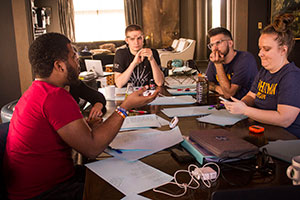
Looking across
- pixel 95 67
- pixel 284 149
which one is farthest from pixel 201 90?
pixel 95 67

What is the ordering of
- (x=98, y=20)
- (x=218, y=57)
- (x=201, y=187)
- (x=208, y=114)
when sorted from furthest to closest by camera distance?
(x=98, y=20) < (x=218, y=57) < (x=208, y=114) < (x=201, y=187)

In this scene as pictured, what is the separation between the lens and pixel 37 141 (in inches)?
51.3

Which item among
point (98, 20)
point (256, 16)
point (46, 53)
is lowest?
point (46, 53)

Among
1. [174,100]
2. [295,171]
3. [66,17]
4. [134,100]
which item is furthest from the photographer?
[66,17]

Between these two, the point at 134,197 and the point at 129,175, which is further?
the point at 129,175

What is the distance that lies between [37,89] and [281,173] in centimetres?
105

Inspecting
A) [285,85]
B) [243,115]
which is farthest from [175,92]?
[285,85]

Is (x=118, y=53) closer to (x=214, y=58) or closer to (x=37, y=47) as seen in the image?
(x=214, y=58)

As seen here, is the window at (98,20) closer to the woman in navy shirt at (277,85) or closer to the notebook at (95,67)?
the notebook at (95,67)

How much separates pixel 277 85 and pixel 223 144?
2.91 ft

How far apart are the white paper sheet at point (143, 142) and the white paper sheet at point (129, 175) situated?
0.19 ft

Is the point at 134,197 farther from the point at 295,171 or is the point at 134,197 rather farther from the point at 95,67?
the point at 95,67

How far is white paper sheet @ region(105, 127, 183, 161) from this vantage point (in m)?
1.31

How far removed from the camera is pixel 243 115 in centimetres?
186
